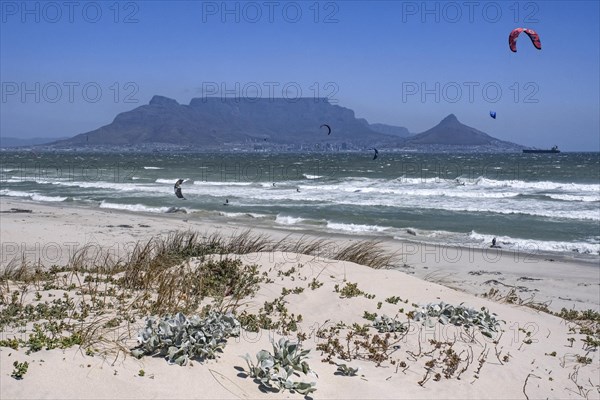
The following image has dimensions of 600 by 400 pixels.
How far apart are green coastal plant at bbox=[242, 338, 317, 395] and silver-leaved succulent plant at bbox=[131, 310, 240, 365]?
332mm

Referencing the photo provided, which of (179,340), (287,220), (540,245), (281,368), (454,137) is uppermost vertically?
(454,137)

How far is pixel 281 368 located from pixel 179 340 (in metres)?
0.88

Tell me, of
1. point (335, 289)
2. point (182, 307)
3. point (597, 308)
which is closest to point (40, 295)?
point (182, 307)

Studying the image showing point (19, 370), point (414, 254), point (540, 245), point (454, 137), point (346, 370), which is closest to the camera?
point (19, 370)

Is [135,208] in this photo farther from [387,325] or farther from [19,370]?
[19,370]

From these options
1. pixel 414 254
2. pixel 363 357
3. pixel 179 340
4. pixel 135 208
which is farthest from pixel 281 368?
pixel 135 208

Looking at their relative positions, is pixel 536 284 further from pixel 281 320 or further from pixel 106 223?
pixel 106 223

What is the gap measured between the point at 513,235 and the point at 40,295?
1686 centimetres

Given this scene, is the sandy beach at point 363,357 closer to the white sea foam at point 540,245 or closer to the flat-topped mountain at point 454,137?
the white sea foam at point 540,245

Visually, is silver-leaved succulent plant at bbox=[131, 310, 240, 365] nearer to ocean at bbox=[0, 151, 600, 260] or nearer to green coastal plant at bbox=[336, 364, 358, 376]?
green coastal plant at bbox=[336, 364, 358, 376]

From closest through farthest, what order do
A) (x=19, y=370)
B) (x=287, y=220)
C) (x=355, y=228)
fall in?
(x=19, y=370), (x=355, y=228), (x=287, y=220)

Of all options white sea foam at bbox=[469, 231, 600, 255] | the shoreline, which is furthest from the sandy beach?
white sea foam at bbox=[469, 231, 600, 255]

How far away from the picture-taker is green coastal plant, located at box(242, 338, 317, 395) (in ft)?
15.5

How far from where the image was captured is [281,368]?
487 centimetres
